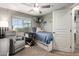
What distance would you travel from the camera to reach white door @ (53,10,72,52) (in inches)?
72.3

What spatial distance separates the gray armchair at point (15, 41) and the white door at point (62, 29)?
0.70 meters

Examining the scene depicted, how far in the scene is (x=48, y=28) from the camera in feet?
6.04

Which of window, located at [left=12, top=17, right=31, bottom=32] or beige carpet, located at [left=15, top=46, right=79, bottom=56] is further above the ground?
window, located at [left=12, top=17, right=31, bottom=32]

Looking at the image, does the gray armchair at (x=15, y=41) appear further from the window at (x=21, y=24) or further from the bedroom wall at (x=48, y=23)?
the bedroom wall at (x=48, y=23)

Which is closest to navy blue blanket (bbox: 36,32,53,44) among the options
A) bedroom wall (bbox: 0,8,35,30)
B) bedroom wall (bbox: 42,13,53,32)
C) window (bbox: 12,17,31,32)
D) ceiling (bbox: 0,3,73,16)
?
bedroom wall (bbox: 42,13,53,32)

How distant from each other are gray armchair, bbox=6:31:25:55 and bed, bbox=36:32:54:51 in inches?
13.2

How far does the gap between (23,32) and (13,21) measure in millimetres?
292

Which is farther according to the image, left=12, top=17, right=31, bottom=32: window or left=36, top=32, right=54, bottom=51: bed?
left=36, top=32, right=54, bottom=51: bed

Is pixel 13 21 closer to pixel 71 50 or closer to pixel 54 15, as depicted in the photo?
pixel 54 15

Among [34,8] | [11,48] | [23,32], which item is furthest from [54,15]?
[11,48]

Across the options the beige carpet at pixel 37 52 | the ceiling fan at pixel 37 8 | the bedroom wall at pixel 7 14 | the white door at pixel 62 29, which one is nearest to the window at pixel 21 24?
the bedroom wall at pixel 7 14

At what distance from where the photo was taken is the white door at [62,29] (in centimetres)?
184

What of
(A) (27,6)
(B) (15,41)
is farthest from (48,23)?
(B) (15,41)

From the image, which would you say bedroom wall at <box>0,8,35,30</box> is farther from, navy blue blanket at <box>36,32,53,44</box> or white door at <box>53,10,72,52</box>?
white door at <box>53,10,72,52</box>
